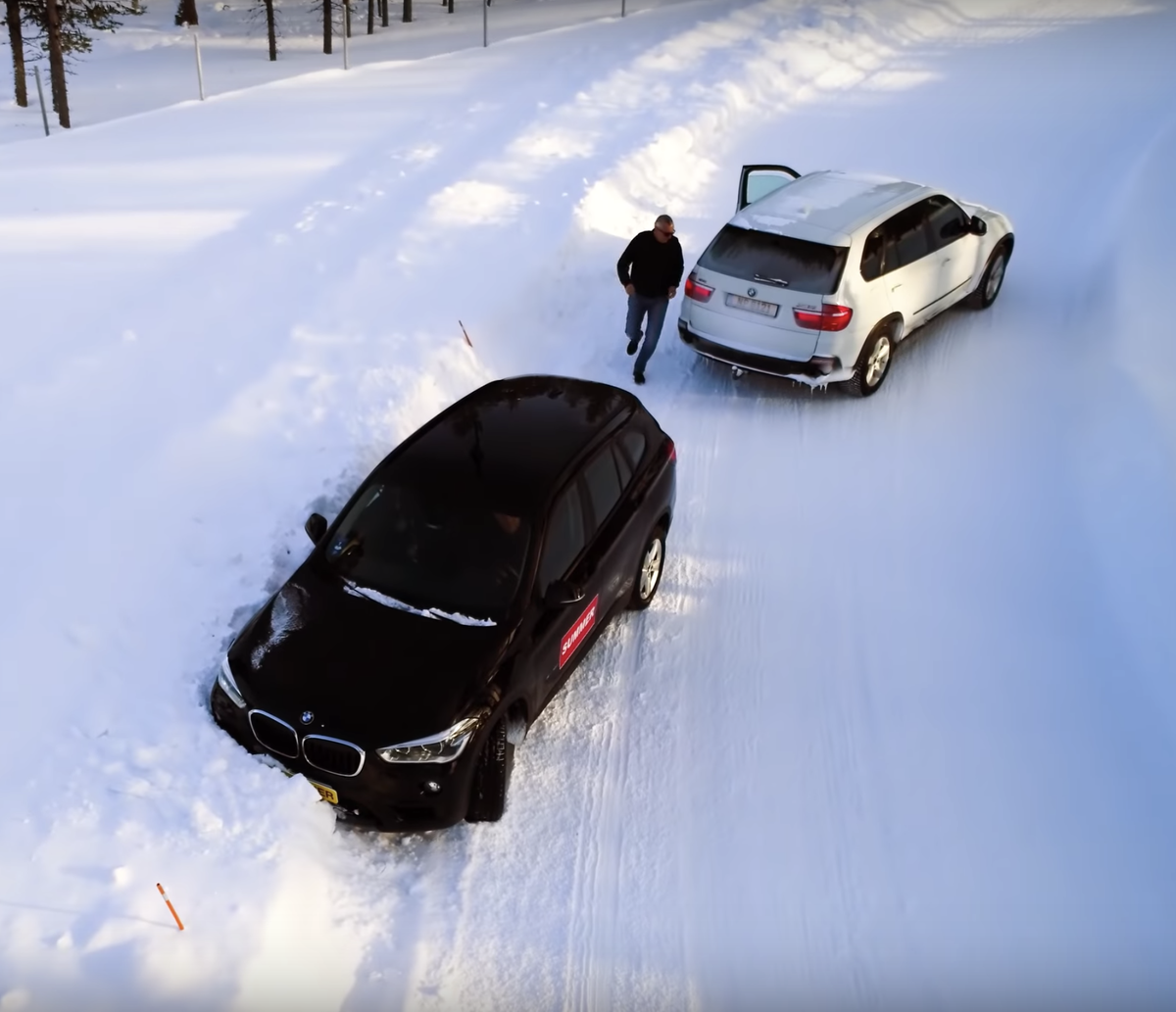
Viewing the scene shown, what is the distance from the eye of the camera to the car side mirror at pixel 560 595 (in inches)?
234

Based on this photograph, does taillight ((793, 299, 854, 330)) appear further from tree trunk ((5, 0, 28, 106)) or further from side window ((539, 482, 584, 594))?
tree trunk ((5, 0, 28, 106))

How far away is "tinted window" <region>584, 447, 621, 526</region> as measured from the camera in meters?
6.62

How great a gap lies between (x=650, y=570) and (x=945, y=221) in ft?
18.3

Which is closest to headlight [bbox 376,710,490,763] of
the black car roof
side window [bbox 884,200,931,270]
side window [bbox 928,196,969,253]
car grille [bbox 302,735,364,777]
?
car grille [bbox 302,735,364,777]

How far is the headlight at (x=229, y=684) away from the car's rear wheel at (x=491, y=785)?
130cm

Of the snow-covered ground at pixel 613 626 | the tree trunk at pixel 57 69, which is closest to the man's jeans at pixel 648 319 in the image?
the snow-covered ground at pixel 613 626

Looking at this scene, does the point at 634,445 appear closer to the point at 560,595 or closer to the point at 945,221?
the point at 560,595

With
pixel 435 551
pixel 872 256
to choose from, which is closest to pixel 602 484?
pixel 435 551

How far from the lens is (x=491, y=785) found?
5629mm

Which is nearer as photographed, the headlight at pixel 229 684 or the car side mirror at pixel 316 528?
the headlight at pixel 229 684

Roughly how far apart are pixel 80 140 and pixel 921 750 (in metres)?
15.8

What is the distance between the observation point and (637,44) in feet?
75.5

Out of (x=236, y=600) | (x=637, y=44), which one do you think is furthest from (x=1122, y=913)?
(x=637, y=44)

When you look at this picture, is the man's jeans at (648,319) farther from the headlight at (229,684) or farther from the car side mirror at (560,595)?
the headlight at (229,684)
